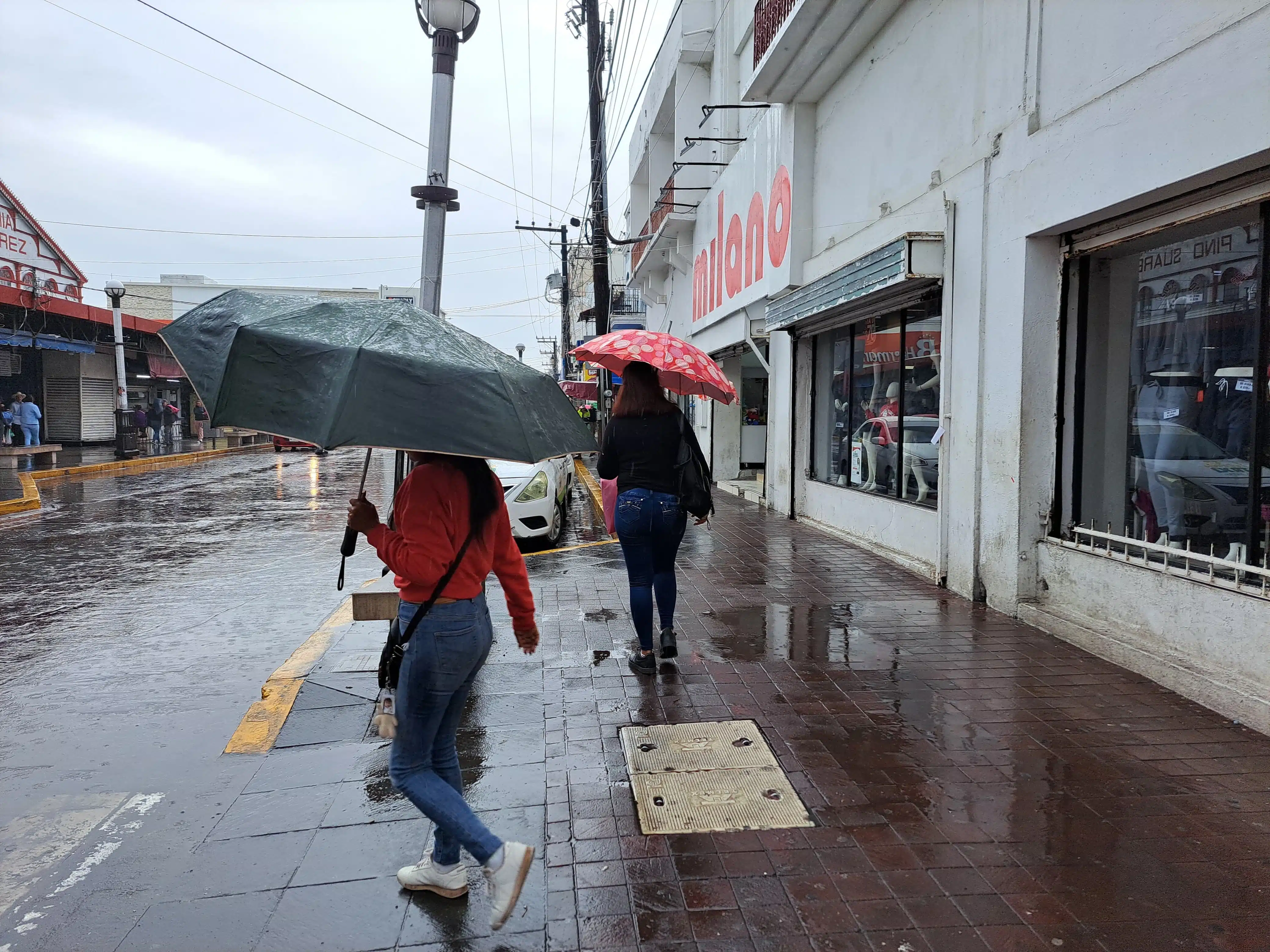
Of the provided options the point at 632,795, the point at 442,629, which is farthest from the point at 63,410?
the point at 442,629

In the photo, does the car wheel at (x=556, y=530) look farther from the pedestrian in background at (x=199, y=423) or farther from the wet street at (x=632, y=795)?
the pedestrian in background at (x=199, y=423)

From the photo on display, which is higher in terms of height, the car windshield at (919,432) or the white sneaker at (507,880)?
the car windshield at (919,432)

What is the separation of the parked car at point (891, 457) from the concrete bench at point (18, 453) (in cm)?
2004

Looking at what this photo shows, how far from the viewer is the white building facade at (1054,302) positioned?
4.71 metres

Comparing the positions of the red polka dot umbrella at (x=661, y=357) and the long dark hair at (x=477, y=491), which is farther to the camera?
the red polka dot umbrella at (x=661, y=357)

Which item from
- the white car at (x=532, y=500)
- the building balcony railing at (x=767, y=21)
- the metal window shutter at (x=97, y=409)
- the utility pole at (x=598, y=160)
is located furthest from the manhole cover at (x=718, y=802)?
the metal window shutter at (x=97, y=409)

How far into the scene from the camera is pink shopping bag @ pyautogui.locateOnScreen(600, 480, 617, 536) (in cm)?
548

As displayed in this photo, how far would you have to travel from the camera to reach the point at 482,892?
305 cm

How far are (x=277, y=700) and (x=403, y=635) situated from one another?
2712 millimetres

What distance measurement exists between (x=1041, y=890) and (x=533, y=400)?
240 centimetres

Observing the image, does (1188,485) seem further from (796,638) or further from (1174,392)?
(796,638)

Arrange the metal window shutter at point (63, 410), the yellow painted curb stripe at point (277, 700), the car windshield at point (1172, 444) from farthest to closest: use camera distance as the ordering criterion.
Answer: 1. the metal window shutter at point (63, 410)
2. the car windshield at point (1172, 444)
3. the yellow painted curb stripe at point (277, 700)

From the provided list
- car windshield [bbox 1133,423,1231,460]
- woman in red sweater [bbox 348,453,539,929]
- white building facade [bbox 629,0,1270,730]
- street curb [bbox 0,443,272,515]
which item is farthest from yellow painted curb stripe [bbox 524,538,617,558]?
street curb [bbox 0,443,272,515]

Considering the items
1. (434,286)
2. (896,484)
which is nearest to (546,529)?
(896,484)
